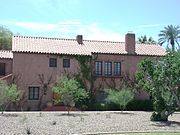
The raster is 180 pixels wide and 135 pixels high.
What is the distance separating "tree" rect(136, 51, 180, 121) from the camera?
24.3 meters

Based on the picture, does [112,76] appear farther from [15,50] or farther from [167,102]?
[167,102]

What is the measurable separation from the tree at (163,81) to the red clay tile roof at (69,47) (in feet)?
54.4

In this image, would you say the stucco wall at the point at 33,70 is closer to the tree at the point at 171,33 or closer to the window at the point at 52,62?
the window at the point at 52,62

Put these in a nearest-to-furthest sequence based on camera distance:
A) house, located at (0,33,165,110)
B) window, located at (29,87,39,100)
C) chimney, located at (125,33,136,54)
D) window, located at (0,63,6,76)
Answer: house, located at (0,33,165,110)
window, located at (29,87,39,100)
window, located at (0,63,6,76)
chimney, located at (125,33,136,54)

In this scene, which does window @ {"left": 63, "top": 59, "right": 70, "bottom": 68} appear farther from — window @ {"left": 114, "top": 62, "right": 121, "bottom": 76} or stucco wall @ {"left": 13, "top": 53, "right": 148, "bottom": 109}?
window @ {"left": 114, "top": 62, "right": 121, "bottom": 76}

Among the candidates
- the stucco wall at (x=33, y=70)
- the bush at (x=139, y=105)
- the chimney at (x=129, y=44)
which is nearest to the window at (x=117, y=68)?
the chimney at (x=129, y=44)

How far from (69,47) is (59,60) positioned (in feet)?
8.56

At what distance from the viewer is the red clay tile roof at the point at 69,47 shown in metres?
41.2

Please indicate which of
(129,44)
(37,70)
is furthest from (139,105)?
(37,70)

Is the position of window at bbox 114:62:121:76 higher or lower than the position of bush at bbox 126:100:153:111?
higher

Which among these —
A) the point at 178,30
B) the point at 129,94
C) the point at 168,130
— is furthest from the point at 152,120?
the point at 178,30

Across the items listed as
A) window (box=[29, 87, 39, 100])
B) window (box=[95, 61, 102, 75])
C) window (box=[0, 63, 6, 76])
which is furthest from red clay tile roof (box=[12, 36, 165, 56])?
window (box=[29, 87, 39, 100])

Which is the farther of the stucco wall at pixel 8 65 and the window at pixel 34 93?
the stucco wall at pixel 8 65

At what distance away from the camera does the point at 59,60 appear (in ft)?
136
